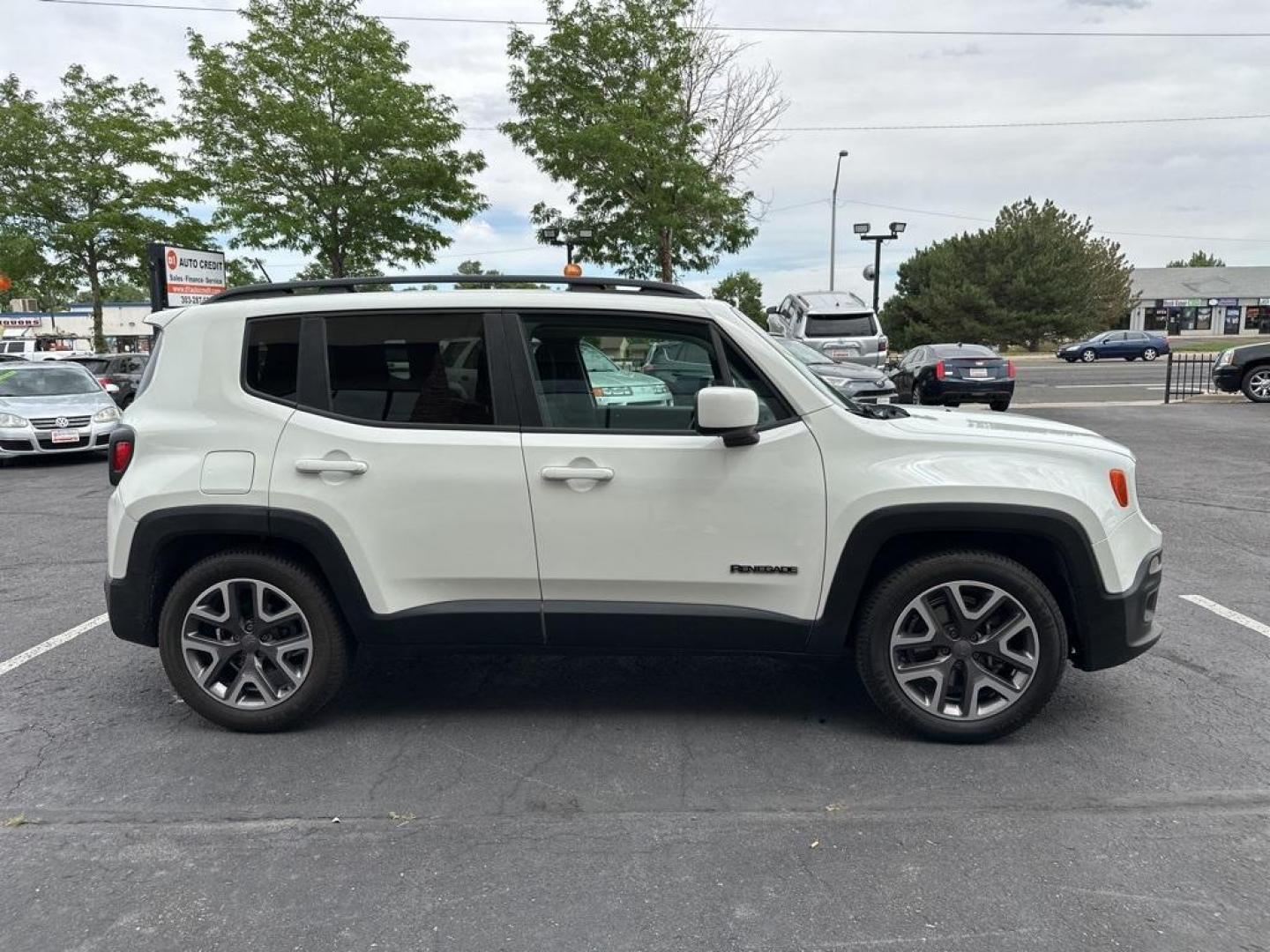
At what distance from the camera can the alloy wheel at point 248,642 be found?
3.59 meters

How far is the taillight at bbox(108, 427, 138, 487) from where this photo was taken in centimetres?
358

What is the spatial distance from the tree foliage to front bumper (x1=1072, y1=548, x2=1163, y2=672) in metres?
52.3

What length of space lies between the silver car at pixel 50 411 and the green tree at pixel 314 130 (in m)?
6.73

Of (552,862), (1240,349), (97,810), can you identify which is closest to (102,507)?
(97,810)

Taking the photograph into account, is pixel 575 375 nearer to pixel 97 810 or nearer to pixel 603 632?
pixel 603 632

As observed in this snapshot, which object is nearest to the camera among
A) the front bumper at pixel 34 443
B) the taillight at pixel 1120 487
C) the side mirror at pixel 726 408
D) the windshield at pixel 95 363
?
the side mirror at pixel 726 408

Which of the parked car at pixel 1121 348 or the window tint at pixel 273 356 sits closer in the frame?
the window tint at pixel 273 356

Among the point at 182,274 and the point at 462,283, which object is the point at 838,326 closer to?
the point at 182,274

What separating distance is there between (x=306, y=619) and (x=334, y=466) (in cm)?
65

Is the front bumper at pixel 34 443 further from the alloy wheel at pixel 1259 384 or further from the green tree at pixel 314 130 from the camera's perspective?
the alloy wheel at pixel 1259 384

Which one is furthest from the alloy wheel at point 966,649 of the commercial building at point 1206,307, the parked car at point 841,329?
the commercial building at point 1206,307

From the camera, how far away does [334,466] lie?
3.45m

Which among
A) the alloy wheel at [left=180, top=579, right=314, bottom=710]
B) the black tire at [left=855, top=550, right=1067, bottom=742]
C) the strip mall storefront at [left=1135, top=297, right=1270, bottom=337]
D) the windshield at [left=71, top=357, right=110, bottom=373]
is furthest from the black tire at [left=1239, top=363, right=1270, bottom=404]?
the strip mall storefront at [left=1135, top=297, right=1270, bottom=337]

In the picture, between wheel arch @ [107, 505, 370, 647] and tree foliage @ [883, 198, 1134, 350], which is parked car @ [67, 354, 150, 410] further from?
tree foliage @ [883, 198, 1134, 350]
